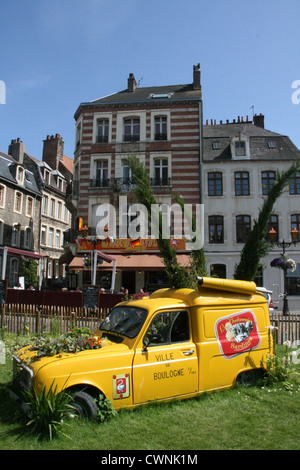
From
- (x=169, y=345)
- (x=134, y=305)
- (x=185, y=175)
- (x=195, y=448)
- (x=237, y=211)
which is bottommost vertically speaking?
→ (x=195, y=448)

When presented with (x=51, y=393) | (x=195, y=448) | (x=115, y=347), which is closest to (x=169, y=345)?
(x=115, y=347)

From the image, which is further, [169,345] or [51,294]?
[51,294]

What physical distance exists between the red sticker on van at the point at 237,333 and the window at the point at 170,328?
569mm

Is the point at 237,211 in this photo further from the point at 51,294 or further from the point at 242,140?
the point at 51,294

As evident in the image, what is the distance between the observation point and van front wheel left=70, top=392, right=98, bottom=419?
4379 mm

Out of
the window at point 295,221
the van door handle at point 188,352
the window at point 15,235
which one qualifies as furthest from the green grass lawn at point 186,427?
the window at point 15,235

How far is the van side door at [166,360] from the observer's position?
187 inches

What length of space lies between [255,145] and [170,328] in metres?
21.3

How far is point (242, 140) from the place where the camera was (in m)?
23.1

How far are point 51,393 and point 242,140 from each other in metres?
22.1

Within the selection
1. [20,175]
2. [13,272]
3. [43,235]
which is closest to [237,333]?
[13,272]

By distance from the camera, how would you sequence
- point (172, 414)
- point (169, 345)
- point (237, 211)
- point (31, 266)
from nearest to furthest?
1. point (172, 414)
2. point (169, 345)
3. point (237, 211)
4. point (31, 266)

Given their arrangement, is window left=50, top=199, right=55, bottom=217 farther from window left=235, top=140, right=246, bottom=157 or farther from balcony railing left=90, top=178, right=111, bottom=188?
window left=235, top=140, right=246, bottom=157

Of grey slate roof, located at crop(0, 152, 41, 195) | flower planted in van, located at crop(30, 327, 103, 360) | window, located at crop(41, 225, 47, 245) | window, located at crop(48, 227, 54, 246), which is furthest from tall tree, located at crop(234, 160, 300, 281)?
window, located at crop(48, 227, 54, 246)
